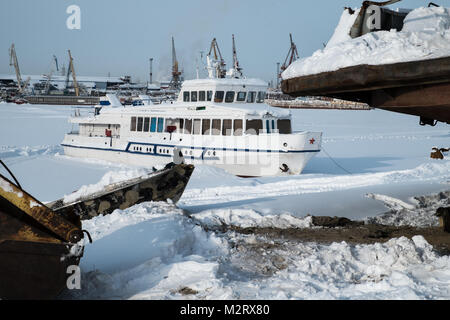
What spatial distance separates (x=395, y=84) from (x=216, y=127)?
13.5 metres

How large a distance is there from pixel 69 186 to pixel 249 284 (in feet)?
39.6

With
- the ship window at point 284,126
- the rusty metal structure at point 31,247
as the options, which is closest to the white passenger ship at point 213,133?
the ship window at point 284,126

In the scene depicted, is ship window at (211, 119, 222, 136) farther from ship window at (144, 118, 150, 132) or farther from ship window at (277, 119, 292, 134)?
ship window at (144, 118, 150, 132)

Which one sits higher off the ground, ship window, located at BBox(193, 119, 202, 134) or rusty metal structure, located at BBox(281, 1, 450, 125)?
rusty metal structure, located at BBox(281, 1, 450, 125)

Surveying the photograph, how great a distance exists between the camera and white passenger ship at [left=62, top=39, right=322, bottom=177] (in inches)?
658

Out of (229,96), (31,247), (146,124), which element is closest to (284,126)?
(229,96)

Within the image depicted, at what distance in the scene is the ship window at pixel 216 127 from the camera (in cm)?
1788

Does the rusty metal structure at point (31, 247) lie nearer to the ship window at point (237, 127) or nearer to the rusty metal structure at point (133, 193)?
the rusty metal structure at point (133, 193)

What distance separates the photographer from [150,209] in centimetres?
752

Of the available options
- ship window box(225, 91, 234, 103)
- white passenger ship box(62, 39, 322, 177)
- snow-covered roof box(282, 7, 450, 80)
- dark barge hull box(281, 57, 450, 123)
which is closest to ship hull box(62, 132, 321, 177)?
white passenger ship box(62, 39, 322, 177)

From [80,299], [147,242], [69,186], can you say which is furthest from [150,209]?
[69,186]

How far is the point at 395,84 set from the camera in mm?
4656
